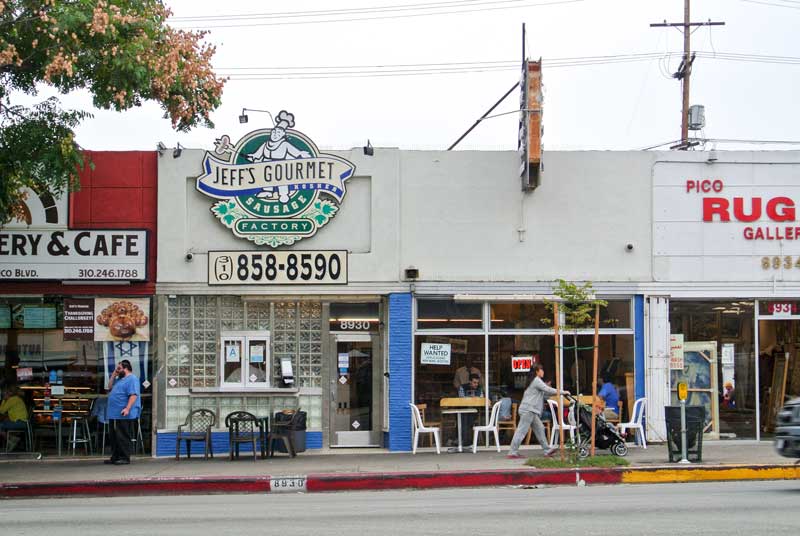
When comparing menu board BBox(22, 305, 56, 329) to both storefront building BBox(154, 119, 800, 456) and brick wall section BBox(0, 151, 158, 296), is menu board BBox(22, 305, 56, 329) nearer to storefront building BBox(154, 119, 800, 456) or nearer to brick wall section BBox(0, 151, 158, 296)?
brick wall section BBox(0, 151, 158, 296)

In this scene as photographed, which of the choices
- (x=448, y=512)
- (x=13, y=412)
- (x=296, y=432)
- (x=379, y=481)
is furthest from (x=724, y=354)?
(x=13, y=412)

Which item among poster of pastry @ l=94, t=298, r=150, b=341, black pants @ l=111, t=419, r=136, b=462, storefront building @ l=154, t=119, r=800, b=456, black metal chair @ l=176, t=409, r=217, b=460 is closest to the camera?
black pants @ l=111, t=419, r=136, b=462

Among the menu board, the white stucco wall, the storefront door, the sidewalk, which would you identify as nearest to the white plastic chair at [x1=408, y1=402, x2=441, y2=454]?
the sidewalk

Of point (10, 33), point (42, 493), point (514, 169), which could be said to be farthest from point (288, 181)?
point (42, 493)

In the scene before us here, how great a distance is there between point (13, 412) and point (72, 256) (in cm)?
329

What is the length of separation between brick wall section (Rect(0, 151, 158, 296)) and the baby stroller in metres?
8.56

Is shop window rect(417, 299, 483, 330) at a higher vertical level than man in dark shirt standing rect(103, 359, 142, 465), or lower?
higher

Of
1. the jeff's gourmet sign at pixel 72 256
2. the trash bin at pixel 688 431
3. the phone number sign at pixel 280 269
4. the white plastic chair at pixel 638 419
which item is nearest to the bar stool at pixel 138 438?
the jeff's gourmet sign at pixel 72 256

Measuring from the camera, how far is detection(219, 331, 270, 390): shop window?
19688mm

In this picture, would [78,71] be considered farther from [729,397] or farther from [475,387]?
[729,397]

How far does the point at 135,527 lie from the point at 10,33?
8.18 metres

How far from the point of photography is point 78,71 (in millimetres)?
15961

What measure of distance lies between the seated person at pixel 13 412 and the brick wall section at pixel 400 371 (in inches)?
284

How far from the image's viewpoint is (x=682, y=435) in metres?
16.5
